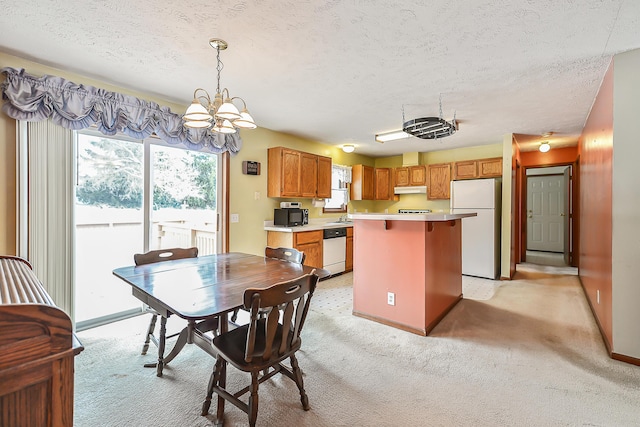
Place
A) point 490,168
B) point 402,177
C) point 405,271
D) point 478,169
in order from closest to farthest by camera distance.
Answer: point 405,271 → point 490,168 → point 478,169 → point 402,177

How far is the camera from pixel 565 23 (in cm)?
186

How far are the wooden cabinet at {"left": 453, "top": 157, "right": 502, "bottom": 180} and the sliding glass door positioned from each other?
171 inches

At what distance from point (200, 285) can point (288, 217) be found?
2.59 meters

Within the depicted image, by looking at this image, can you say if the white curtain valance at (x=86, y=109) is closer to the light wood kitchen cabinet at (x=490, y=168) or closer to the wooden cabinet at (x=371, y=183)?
the wooden cabinet at (x=371, y=183)

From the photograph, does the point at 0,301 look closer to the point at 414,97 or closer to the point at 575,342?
the point at 414,97

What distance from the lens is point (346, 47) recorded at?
214 centimetres

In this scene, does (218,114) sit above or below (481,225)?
above

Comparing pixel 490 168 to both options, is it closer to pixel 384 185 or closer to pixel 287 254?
pixel 384 185

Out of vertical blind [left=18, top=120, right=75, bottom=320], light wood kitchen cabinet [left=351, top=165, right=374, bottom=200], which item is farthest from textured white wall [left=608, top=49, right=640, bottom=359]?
vertical blind [left=18, top=120, right=75, bottom=320]

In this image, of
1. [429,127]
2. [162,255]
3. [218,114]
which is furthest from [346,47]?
[162,255]

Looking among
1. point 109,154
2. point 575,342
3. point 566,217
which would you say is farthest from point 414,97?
point 566,217

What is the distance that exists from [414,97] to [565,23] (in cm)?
137

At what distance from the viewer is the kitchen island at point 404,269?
2674 millimetres

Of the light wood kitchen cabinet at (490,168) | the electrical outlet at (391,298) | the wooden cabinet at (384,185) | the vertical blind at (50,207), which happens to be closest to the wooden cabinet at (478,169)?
the light wood kitchen cabinet at (490,168)
